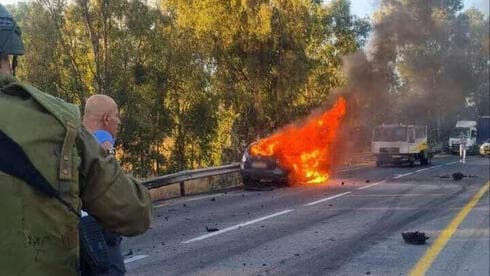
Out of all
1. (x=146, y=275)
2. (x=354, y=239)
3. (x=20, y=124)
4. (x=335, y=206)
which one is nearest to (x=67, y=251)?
(x=20, y=124)

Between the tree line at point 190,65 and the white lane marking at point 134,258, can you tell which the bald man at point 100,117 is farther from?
the tree line at point 190,65

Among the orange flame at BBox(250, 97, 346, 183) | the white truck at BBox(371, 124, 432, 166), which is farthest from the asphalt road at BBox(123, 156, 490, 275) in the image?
the white truck at BBox(371, 124, 432, 166)

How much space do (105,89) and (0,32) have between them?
1728cm

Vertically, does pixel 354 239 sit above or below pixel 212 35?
below

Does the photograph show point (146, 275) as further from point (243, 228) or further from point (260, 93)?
point (260, 93)

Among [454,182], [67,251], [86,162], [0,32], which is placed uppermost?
[0,32]

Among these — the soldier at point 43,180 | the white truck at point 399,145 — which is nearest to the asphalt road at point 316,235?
the soldier at point 43,180

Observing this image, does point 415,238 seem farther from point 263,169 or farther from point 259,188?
point 263,169

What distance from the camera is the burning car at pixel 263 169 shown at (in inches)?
669

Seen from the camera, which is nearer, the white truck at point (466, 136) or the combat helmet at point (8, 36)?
the combat helmet at point (8, 36)

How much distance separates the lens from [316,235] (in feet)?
28.9

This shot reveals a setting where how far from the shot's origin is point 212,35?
75.7 feet

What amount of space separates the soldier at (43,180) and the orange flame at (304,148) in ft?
51.1

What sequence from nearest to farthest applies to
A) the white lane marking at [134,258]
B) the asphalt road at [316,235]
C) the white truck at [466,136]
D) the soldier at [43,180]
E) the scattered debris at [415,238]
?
1. the soldier at [43,180]
2. the asphalt road at [316,235]
3. the white lane marking at [134,258]
4. the scattered debris at [415,238]
5. the white truck at [466,136]
